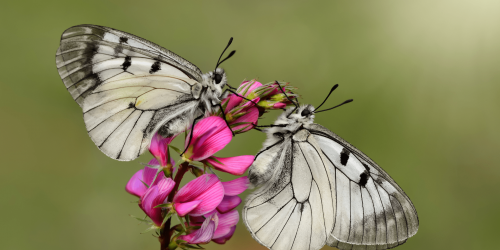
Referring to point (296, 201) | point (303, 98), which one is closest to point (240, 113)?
point (296, 201)

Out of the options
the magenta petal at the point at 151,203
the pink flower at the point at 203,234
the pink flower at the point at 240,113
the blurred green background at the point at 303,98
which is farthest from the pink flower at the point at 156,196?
the blurred green background at the point at 303,98

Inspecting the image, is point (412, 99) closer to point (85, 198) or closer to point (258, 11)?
point (258, 11)

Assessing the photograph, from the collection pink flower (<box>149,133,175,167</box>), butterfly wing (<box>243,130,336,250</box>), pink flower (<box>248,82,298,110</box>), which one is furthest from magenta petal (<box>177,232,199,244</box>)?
pink flower (<box>248,82,298,110</box>)

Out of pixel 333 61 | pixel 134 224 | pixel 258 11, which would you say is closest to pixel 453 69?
pixel 333 61

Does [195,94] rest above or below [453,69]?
below

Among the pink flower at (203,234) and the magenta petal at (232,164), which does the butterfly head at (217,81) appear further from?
the pink flower at (203,234)

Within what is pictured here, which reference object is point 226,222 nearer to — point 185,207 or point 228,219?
point 228,219

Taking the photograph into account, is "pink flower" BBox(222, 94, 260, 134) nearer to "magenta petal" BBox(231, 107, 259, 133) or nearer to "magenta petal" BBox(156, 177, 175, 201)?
"magenta petal" BBox(231, 107, 259, 133)
